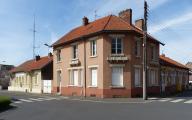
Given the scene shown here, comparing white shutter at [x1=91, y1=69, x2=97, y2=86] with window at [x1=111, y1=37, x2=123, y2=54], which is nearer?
window at [x1=111, y1=37, x2=123, y2=54]

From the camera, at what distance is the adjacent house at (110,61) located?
3162 centimetres

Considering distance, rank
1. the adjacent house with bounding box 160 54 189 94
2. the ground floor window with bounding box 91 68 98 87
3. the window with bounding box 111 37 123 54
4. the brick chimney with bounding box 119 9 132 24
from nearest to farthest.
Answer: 1. the window with bounding box 111 37 123 54
2. the ground floor window with bounding box 91 68 98 87
3. the brick chimney with bounding box 119 9 132 24
4. the adjacent house with bounding box 160 54 189 94

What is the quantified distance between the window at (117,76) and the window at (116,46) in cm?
167

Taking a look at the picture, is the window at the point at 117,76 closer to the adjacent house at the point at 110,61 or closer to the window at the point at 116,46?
the adjacent house at the point at 110,61

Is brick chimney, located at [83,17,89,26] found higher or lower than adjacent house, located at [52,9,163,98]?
higher

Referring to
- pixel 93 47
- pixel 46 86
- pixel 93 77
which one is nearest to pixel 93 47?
pixel 93 47

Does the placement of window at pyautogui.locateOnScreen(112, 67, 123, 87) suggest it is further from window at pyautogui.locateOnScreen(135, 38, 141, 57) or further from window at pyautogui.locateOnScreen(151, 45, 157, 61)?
window at pyautogui.locateOnScreen(151, 45, 157, 61)

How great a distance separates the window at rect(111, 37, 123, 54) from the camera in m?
32.1

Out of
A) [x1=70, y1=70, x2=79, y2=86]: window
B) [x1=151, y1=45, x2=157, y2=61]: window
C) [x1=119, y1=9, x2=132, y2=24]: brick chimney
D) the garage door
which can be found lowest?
the garage door

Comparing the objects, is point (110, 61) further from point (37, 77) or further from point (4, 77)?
point (4, 77)

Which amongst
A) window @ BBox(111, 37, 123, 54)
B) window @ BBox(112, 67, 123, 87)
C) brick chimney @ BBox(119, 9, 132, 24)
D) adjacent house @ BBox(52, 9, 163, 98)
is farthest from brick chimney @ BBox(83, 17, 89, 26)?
window @ BBox(112, 67, 123, 87)

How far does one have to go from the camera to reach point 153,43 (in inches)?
1490

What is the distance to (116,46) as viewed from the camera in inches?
1265

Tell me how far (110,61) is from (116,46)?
165 centimetres
